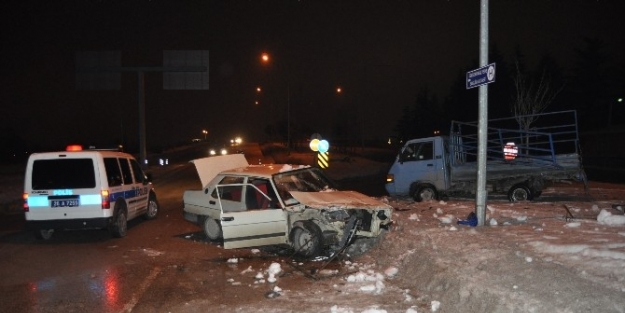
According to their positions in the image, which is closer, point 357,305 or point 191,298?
point 357,305

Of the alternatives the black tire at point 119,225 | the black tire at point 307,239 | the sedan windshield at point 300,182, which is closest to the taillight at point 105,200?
the black tire at point 119,225

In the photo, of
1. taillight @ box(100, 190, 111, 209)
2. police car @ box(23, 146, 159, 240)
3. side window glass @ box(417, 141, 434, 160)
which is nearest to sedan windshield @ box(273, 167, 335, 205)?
taillight @ box(100, 190, 111, 209)

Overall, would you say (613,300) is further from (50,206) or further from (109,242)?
(50,206)

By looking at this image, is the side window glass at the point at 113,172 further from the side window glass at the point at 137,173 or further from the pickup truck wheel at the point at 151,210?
the pickup truck wheel at the point at 151,210

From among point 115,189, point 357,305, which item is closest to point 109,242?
point 115,189

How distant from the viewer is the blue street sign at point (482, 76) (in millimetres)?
8281

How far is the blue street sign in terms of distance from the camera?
8.28 m

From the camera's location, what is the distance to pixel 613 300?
4.77m

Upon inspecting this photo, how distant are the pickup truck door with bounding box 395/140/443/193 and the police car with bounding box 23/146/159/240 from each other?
8666 mm

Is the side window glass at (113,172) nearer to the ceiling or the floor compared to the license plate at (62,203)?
nearer to the ceiling

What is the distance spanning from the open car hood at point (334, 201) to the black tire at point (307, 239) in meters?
0.44

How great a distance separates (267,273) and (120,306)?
222 centimetres

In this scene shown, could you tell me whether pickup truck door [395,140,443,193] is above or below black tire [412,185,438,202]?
above

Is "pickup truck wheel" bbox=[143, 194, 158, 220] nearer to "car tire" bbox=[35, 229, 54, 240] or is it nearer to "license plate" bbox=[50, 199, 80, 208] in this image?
"car tire" bbox=[35, 229, 54, 240]
